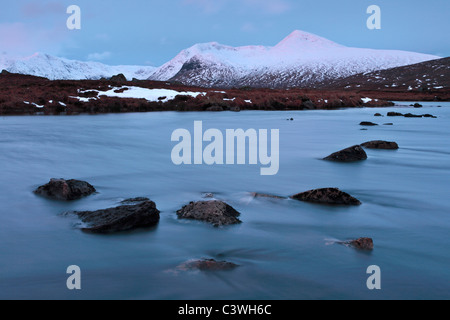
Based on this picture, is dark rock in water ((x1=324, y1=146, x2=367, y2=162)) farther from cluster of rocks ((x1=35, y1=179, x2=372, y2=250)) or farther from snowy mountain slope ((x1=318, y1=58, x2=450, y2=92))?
snowy mountain slope ((x1=318, y1=58, x2=450, y2=92))

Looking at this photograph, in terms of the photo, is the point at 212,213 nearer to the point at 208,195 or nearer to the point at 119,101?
the point at 208,195

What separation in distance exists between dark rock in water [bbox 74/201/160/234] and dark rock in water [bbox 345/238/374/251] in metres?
2.95

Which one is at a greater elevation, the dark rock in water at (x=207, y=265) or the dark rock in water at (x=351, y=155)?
the dark rock in water at (x=351, y=155)

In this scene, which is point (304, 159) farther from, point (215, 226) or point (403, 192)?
point (215, 226)

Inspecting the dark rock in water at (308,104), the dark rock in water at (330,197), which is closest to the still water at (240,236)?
the dark rock in water at (330,197)

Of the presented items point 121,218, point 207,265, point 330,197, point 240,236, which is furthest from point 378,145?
point 207,265

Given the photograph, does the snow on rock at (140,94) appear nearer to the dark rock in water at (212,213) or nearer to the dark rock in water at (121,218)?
the dark rock in water at (212,213)

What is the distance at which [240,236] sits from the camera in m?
6.05

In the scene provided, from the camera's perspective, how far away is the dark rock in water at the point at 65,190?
Result: 25.3ft

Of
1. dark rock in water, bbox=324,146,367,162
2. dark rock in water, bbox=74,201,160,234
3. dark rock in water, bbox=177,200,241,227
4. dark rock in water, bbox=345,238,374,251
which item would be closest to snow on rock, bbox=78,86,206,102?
dark rock in water, bbox=324,146,367,162

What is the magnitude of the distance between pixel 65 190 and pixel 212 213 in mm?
2997

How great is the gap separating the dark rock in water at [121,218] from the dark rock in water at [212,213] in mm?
532
